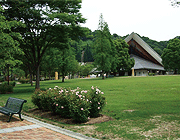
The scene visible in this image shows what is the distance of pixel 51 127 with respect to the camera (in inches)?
257

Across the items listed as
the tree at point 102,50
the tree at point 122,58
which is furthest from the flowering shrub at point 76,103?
the tree at point 122,58

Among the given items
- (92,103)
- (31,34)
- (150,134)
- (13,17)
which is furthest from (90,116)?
(13,17)

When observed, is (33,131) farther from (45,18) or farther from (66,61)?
(66,61)

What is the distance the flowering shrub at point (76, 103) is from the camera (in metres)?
7.17

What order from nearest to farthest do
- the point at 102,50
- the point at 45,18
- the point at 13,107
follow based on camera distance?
the point at 13,107
the point at 45,18
the point at 102,50

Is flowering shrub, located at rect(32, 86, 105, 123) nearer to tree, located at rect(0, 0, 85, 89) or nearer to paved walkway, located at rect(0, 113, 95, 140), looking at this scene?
paved walkway, located at rect(0, 113, 95, 140)

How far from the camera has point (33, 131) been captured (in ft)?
19.7

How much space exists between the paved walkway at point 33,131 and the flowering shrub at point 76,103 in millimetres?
973

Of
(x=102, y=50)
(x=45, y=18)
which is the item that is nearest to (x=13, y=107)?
(x=45, y=18)

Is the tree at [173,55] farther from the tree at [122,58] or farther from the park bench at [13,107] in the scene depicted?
the park bench at [13,107]

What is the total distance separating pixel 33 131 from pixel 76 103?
5.89ft

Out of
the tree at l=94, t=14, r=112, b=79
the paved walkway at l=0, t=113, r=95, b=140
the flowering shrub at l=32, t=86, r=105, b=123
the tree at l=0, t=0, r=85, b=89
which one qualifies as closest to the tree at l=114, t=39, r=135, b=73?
the tree at l=94, t=14, r=112, b=79

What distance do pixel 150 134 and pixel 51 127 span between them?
2964mm

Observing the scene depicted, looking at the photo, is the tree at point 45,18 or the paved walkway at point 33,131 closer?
the paved walkway at point 33,131
